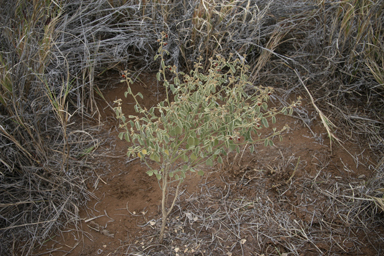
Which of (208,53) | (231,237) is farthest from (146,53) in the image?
→ (231,237)

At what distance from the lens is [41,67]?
231cm

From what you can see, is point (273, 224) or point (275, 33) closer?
point (273, 224)

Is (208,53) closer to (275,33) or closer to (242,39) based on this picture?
(242,39)

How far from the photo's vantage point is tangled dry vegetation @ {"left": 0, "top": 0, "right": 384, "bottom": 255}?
2148 mm

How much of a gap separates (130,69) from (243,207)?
1568 mm

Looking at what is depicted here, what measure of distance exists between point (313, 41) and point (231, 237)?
189 cm

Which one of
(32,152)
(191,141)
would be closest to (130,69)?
(32,152)

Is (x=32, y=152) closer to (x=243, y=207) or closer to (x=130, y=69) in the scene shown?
(x=130, y=69)

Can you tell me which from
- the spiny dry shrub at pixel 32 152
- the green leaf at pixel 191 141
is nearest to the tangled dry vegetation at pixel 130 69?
the spiny dry shrub at pixel 32 152

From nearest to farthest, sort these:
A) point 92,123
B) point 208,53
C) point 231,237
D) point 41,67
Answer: point 231,237, point 41,67, point 92,123, point 208,53

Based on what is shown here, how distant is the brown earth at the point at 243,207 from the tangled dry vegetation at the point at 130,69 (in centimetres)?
3

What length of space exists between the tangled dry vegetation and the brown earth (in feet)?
0.11

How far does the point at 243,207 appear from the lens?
2.20 metres

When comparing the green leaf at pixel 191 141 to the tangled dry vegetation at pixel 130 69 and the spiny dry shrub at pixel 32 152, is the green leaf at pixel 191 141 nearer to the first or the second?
the tangled dry vegetation at pixel 130 69
